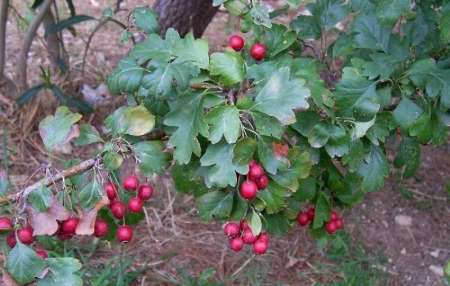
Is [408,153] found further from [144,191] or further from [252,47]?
[144,191]

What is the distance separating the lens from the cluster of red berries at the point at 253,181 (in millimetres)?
A: 1339

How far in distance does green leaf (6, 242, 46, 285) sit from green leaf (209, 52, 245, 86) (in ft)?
1.68

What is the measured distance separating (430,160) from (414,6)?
144 centimetres

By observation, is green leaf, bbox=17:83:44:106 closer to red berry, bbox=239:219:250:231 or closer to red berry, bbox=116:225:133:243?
red berry, bbox=116:225:133:243

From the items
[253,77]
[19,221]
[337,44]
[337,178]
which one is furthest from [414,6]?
[19,221]

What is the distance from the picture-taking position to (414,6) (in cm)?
187

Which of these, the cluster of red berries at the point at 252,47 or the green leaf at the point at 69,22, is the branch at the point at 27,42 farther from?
the cluster of red berries at the point at 252,47

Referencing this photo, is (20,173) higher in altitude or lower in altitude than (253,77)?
lower

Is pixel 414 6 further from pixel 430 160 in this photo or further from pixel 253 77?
pixel 430 160

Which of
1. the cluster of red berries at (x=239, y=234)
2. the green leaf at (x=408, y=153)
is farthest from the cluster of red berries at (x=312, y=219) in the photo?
the cluster of red berries at (x=239, y=234)

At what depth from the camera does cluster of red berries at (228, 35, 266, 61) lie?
5.03ft

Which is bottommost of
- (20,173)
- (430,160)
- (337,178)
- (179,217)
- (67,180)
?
(430,160)

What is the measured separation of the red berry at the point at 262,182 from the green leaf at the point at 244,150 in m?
0.08

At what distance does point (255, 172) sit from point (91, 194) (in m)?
0.35
